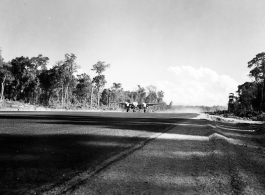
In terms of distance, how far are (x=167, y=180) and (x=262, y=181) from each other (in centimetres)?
172

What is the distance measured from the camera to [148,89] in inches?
4889

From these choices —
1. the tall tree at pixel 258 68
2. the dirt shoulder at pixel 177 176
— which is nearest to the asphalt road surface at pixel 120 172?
the dirt shoulder at pixel 177 176

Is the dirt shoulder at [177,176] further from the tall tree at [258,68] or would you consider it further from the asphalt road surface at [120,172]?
the tall tree at [258,68]

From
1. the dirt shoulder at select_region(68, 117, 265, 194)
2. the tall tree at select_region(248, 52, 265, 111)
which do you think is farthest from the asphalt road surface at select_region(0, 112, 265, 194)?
the tall tree at select_region(248, 52, 265, 111)

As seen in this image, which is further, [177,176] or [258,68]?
[258,68]

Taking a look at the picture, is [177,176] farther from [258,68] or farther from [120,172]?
[258,68]

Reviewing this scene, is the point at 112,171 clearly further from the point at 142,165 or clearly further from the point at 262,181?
the point at 262,181

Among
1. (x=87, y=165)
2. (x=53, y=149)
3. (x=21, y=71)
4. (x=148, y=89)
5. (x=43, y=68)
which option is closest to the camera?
(x=87, y=165)

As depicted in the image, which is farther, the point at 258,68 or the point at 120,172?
the point at 258,68

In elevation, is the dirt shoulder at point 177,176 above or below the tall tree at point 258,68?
below

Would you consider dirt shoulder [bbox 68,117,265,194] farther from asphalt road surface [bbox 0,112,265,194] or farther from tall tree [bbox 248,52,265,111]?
tall tree [bbox 248,52,265,111]

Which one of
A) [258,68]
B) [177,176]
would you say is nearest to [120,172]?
[177,176]

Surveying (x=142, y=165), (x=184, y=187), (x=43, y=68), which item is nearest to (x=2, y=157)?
(x=142, y=165)

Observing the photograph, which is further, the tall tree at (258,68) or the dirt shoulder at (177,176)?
the tall tree at (258,68)
